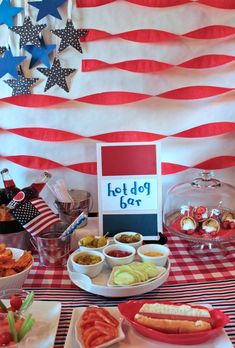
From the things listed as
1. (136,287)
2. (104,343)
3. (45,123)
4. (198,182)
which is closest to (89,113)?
Result: (45,123)

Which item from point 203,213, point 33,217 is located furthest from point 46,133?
point 203,213

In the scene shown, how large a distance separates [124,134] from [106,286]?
0.61 m

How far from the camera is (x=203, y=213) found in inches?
51.4

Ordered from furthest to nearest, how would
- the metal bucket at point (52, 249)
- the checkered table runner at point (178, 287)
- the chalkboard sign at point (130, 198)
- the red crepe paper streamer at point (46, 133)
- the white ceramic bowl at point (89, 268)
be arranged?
1. the red crepe paper streamer at point (46, 133)
2. the chalkboard sign at point (130, 198)
3. the metal bucket at point (52, 249)
4. the white ceramic bowl at point (89, 268)
5. the checkered table runner at point (178, 287)

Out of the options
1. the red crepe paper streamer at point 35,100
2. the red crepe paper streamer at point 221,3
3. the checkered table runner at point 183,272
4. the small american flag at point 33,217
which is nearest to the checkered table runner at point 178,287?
the checkered table runner at point 183,272

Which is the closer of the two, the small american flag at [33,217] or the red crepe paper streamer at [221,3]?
the small american flag at [33,217]

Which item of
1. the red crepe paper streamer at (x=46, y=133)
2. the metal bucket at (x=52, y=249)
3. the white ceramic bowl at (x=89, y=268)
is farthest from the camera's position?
the red crepe paper streamer at (x=46, y=133)

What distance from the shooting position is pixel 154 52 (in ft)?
4.50

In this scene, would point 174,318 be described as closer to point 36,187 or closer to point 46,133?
point 36,187

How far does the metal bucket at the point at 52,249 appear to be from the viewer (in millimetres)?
1169

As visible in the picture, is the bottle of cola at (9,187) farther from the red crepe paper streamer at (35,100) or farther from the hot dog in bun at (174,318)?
the hot dog in bun at (174,318)

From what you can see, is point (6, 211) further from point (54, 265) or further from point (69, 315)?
point (69, 315)

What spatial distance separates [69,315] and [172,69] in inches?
34.2

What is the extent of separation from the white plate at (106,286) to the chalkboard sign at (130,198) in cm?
25
